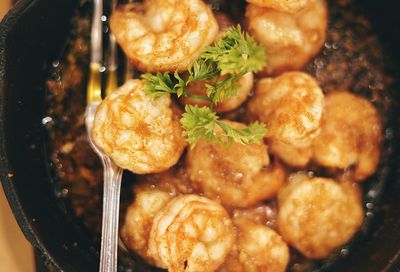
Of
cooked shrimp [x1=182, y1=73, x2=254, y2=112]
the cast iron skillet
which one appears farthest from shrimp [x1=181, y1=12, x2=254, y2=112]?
the cast iron skillet

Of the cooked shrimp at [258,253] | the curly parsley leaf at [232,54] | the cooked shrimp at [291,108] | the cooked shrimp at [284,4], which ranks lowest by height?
the cooked shrimp at [258,253]

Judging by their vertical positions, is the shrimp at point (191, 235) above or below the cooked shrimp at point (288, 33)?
below

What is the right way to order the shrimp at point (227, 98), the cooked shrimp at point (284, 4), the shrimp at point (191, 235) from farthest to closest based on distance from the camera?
the shrimp at point (227, 98) < the cooked shrimp at point (284, 4) < the shrimp at point (191, 235)

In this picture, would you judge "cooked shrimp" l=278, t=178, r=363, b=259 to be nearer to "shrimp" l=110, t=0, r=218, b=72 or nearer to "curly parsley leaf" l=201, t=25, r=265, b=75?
"curly parsley leaf" l=201, t=25, r=265, b=75

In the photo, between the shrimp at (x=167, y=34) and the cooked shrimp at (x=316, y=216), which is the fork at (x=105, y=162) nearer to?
the shrimp at (x=167, y=34)

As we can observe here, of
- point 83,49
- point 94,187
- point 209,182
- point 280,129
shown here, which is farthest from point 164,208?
point 83,49

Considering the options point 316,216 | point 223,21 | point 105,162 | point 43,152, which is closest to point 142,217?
point 105,162

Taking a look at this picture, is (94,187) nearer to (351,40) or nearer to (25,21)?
(25,21)

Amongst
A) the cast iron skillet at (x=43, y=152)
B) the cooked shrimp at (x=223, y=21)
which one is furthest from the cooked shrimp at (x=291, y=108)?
the cast iron skillet at (x=43, y=152)
